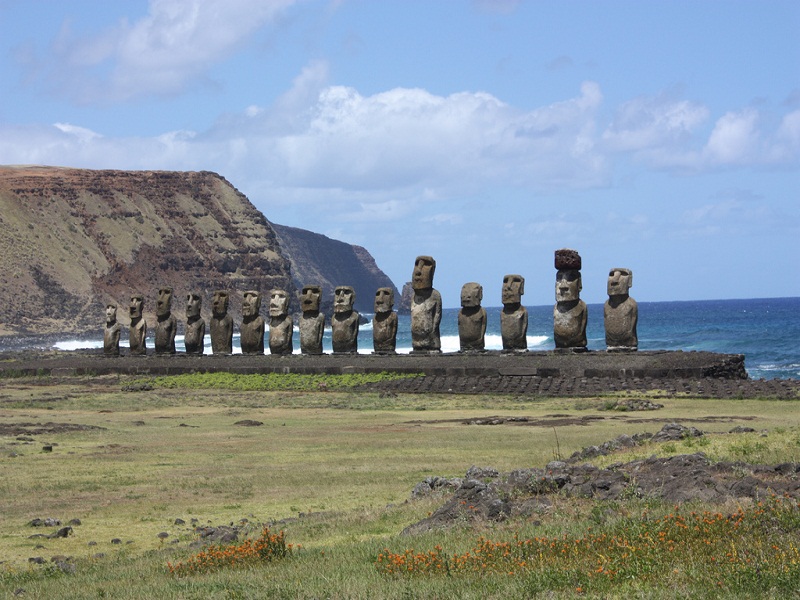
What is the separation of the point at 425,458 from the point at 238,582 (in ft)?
30.5

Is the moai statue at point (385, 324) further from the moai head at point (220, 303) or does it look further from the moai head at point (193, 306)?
the moai head at point (193, 306)

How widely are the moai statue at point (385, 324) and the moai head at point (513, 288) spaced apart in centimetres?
413

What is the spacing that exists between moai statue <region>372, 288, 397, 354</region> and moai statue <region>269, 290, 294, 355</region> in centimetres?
382

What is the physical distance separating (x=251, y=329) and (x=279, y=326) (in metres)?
1.32

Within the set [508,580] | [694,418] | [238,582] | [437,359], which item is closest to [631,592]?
[508,580]

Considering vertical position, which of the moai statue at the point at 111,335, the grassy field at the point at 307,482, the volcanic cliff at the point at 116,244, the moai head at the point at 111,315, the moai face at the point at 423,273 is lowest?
the grassy field at the point at 307,482

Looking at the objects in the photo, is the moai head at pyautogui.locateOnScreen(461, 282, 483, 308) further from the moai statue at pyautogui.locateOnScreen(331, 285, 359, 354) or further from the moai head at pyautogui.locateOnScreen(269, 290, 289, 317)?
the moai head at pyautogui.locateOnScreen(269, 290, 289, 317)

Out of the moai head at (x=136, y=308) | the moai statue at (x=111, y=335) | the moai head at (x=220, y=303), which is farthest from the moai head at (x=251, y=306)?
the moai statue at (x=111, y=335)

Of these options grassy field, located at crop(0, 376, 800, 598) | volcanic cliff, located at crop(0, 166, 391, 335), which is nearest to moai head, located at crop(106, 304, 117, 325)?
grassy field, located at crop(0, 376, 800, 598)

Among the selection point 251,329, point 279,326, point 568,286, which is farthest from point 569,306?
point 251,329

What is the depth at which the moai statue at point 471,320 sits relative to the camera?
120 feet

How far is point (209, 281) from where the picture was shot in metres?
133

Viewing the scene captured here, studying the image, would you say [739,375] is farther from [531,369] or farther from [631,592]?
[631,592]

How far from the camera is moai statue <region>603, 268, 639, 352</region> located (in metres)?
34.2
